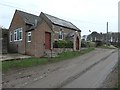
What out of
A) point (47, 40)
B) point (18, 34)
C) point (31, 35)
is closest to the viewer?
point (31, 35)

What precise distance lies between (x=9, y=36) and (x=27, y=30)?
7.45m

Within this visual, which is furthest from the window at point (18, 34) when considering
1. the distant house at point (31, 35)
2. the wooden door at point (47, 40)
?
the wooden door at point (47, 40)

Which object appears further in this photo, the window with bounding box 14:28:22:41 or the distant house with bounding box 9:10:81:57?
the window with bounding box 14:28:22:41

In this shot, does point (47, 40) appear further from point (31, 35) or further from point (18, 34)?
point (18, 34)

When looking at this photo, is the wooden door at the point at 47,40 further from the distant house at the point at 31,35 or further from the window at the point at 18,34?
Answer: the window at the point at 18,34

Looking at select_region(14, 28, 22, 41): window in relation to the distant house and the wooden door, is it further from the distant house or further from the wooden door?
the wooden door

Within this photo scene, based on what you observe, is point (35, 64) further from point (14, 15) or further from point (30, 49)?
point (14, 15)

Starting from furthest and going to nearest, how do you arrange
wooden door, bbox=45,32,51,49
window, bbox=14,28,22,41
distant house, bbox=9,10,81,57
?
window, bbox=14,28,22,41
wooden door, bbox=45,32,51,49
distant house, bbox=9,10,81,57

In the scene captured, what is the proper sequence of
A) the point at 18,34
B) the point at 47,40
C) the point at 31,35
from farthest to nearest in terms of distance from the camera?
1. the point at 18,34
2. the point at 47,40
3. the point at 31,35

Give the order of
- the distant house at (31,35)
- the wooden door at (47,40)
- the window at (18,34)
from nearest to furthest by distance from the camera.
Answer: the distant house at (31,35)
the wooden door at (47,40)
the window at (18,34)

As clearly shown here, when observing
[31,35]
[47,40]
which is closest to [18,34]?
[31,35]

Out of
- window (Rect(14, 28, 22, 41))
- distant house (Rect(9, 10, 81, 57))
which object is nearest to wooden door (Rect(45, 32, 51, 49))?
distant house (Rect(9, 10, 81, 57))

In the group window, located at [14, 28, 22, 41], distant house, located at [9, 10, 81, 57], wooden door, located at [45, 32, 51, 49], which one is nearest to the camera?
distant house, located at [9, 10, 81, 57]

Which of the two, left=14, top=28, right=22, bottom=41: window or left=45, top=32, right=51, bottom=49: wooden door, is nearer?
left=45, top=32, right=51, bottom=49: wooden door
